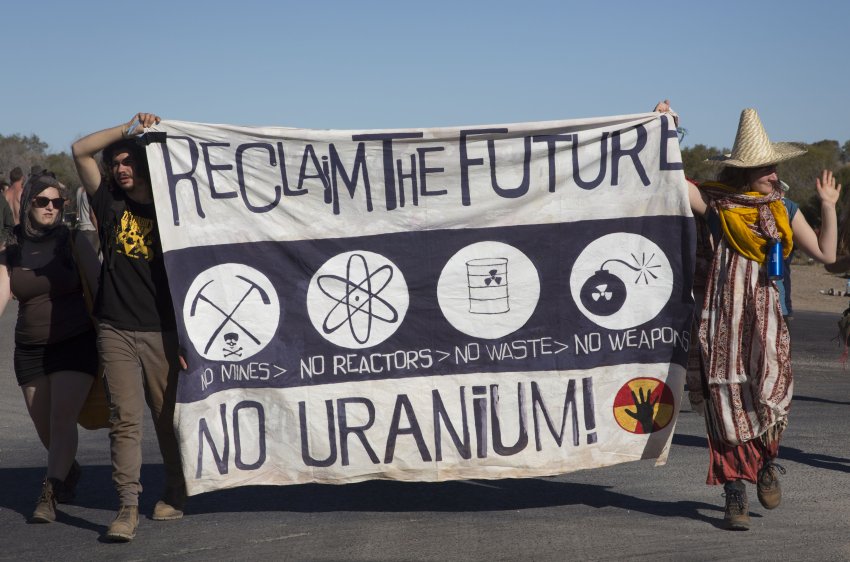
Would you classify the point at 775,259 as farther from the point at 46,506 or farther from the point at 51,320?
the point at 46,506

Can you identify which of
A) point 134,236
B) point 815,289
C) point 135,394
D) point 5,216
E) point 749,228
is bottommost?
point 815,289

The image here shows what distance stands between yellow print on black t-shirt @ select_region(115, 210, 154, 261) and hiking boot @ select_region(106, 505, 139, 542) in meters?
1.36

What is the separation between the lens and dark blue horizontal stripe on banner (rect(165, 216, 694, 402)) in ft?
19.6

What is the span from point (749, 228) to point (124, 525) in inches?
143

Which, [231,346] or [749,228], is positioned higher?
Answer: [749,228]

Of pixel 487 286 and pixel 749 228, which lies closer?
pixel 749 228

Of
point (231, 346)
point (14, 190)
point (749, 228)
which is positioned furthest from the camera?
point (14, 190)

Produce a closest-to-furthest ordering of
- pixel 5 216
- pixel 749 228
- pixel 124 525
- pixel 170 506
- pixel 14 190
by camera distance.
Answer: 1. pixel 124 525
2. pixel 749 228
3. pixel 170 506
4. pixel 5 216
5. pixel 14 190

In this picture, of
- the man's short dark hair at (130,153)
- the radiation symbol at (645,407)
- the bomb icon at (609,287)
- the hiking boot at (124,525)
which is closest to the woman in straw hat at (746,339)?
the radiation symbol at (645,407)

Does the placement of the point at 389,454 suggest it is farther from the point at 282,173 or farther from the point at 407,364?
the point at 282,173

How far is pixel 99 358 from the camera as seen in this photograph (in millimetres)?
6297

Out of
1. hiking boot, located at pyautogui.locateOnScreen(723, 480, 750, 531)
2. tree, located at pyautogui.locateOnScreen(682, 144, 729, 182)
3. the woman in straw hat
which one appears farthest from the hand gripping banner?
tree, located at pyautogui.locateOnScreen(682, 144, 729, 182)

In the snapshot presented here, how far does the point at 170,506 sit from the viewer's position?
6.04 m

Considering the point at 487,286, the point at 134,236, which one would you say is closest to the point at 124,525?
the point at 134,236
